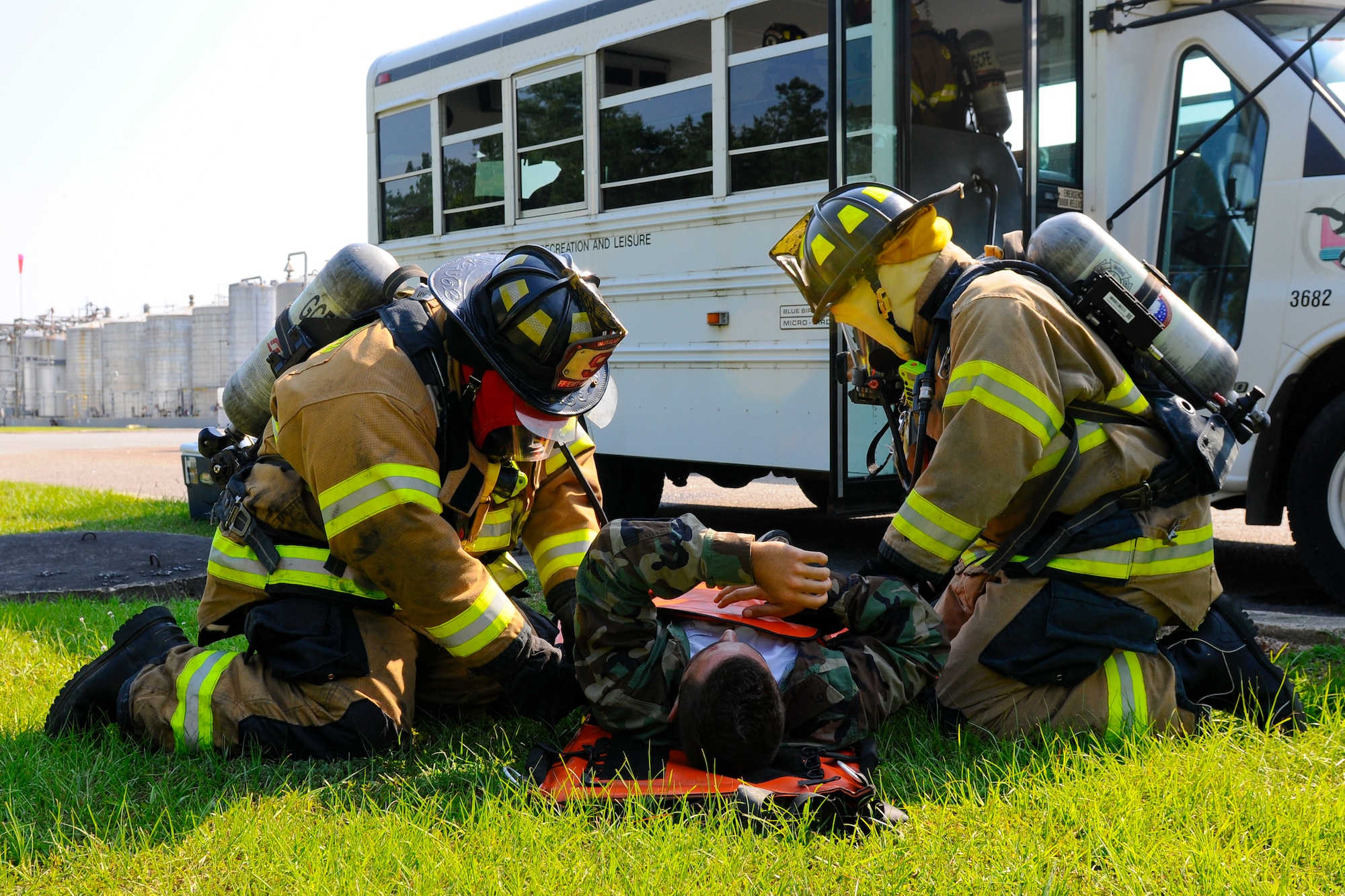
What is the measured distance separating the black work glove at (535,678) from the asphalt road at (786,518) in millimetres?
3286

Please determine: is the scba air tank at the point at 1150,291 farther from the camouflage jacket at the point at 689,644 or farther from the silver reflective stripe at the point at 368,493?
the silver reflective stripe at the point at 368,493

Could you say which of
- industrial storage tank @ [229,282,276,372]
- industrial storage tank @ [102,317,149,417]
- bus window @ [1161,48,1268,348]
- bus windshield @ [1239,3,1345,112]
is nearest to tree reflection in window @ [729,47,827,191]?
bus window @ [1161,48,1268,348]

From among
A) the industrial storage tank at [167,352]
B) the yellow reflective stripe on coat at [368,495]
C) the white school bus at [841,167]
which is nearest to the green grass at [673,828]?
the yellow reflective stripe on coat at [368,495]

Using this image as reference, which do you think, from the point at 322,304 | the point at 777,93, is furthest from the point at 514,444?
the point at 777,93

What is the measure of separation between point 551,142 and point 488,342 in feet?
14.8

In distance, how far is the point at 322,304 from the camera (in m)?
3.60

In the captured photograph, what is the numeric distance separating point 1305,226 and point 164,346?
52.0 meters

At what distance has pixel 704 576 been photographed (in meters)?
2.79

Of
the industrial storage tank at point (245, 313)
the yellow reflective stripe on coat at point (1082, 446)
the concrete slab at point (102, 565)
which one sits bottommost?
the concrete slab at point (102, 565)

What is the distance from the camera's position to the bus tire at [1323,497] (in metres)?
4.51

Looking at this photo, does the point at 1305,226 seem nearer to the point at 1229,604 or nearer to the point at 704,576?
the point at 1229,604

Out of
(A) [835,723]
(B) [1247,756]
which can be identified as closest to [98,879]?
(A) [835,723]

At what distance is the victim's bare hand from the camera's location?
2.77 m

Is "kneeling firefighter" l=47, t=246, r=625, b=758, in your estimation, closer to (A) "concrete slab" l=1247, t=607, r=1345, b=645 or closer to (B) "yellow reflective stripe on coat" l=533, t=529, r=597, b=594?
(B) "yellow reflective stripe on coat" l=533, t=529, r=597, b=594
